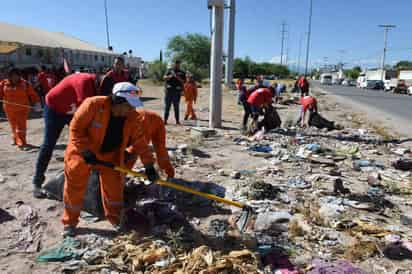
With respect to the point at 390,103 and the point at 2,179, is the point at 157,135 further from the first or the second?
the point at 390,103

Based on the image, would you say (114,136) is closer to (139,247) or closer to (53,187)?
(139,247)

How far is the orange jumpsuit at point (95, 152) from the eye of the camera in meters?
2.84

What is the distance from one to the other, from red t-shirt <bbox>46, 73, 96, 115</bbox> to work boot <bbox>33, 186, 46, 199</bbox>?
917 millimetres

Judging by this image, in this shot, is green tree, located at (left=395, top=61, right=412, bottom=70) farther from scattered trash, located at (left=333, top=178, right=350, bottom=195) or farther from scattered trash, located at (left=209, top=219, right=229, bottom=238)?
scattered trash, located at (left=209, top=219, right=229, bottom=238)

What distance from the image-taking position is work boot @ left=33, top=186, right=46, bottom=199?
388 cm

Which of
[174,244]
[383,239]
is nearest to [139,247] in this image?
[174,244]

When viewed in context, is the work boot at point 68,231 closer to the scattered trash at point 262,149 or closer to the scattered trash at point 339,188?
the scattered trash at point 339,188

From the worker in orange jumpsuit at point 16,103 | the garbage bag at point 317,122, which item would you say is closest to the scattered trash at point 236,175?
the worker in orange jumpsuit at point 16,103

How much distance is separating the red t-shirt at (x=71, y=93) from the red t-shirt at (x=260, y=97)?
451 cm

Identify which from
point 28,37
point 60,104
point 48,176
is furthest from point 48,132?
point 28,37

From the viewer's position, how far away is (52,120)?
380 cm

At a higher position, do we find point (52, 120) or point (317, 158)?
point (52, 120)

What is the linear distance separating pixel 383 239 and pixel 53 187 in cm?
335

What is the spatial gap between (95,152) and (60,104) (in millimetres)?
1012
